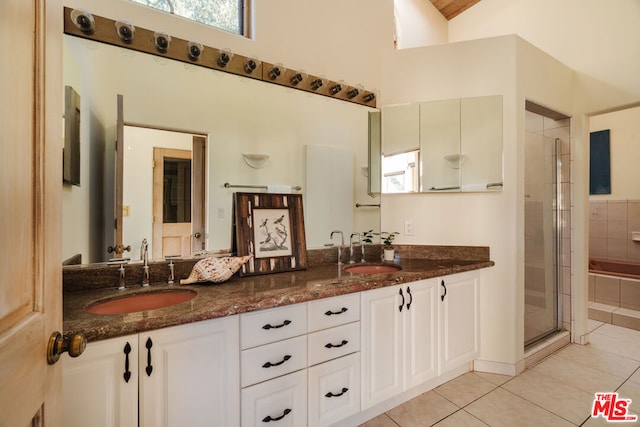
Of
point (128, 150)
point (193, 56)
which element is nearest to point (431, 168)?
point (193, 56)

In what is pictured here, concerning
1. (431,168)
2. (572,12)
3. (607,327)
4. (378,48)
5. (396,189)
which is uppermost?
(572,12)

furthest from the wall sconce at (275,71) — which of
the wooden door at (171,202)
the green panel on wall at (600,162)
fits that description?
the green panel on wall at (600,162)

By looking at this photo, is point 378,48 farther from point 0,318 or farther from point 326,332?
point 0,318

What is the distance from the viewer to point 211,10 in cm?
188

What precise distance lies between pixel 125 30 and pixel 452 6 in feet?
13.9

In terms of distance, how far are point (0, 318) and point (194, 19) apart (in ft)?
6.45

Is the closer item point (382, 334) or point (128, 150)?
point (128, 150)

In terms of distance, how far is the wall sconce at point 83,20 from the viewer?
1427mm

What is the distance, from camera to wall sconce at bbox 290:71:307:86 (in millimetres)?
2088

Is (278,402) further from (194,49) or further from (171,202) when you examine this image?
(194,49)

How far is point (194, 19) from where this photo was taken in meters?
1.81

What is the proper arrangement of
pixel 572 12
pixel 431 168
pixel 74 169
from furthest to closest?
pixel 572 12, pixel 431 168, pixel 74 169

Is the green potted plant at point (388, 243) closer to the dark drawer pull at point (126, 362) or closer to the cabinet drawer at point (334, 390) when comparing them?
the cabinet drawer at point (334, 390)

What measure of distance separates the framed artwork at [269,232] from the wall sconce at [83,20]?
1101mm
